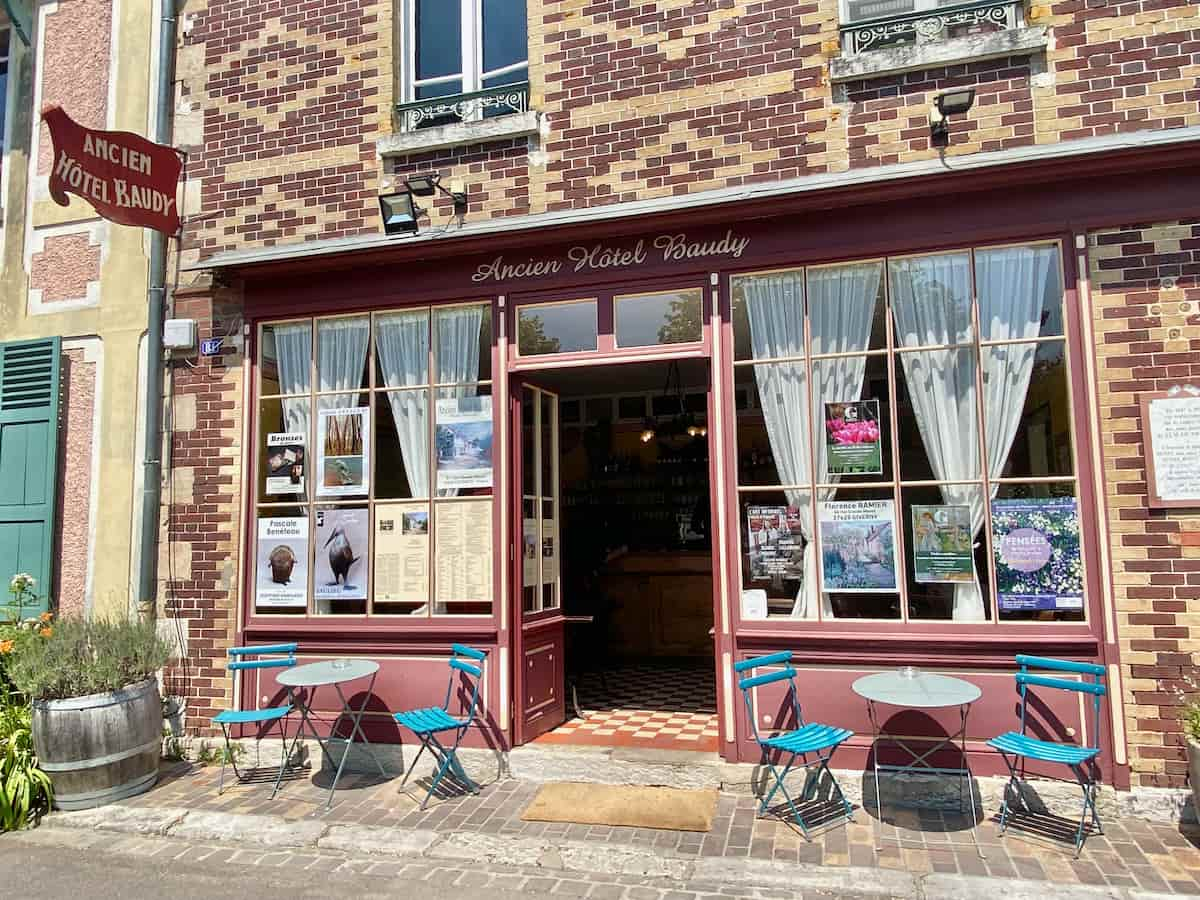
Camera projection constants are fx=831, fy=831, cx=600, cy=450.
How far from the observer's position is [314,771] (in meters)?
5.77

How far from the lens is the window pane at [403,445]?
602 cm

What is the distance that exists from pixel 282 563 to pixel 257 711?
3.60ft

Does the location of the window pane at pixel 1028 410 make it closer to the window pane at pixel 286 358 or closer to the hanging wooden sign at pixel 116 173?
the window pane at pixel 286 358

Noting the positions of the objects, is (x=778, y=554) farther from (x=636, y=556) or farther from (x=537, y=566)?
(x=636, y=556)

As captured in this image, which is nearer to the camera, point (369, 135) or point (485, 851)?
point (485, 851)

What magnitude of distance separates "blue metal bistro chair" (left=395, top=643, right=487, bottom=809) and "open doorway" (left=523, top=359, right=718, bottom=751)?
776mm

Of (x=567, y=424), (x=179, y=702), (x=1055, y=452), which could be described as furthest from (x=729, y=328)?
(x=567, y=424)

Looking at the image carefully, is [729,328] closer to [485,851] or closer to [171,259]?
[485,851]

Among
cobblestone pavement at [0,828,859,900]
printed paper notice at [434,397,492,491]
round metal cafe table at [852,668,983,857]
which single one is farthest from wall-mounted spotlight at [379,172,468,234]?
round metal cafe table at [852,668,983,857]

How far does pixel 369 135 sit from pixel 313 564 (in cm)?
325

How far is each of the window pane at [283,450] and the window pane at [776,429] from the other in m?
3.24

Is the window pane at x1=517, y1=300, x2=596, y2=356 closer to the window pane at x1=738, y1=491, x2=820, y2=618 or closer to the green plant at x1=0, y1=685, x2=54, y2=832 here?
the window pane at x1=738, y1=491, x2=820, y2=618

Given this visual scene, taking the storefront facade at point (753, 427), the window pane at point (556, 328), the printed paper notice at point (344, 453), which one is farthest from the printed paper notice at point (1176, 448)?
the printed paper notice at point (344, 453)

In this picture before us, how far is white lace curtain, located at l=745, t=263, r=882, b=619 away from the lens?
5.30 metres
